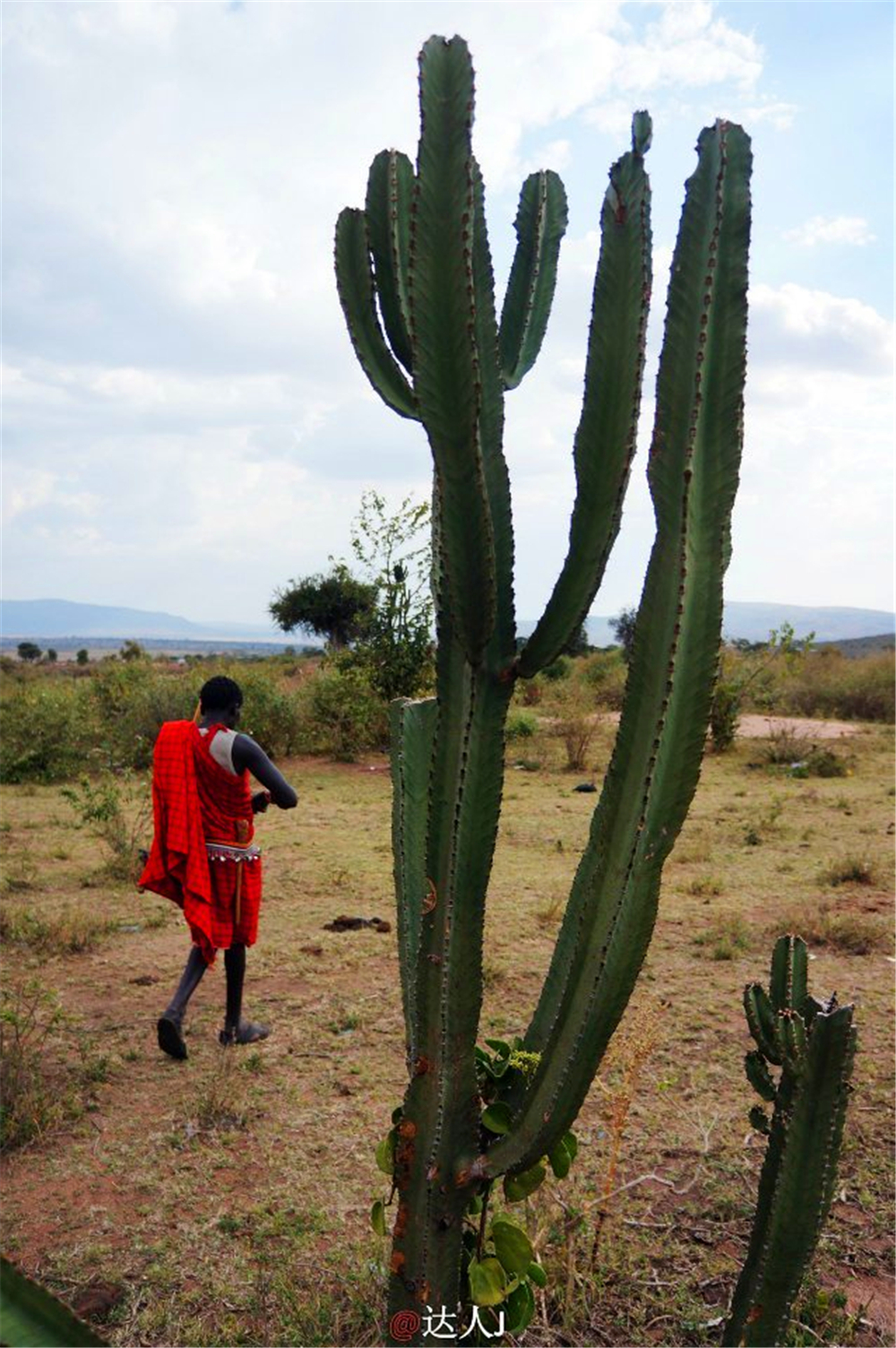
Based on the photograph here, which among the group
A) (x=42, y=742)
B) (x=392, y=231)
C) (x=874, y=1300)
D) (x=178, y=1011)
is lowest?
(x=874, y=1300)

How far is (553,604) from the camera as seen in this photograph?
1.92m

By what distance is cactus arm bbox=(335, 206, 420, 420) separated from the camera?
2.25 m

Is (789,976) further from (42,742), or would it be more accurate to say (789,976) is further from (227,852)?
(42,742)

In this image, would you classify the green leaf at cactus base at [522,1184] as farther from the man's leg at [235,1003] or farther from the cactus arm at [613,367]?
the man's leg at [235,1003]

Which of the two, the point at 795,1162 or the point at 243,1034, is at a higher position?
the point at 795,1162

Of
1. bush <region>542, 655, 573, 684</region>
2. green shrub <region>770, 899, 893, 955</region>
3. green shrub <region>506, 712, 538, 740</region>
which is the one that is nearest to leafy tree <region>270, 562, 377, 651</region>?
bush <region>542, 655, 573, 684</region>

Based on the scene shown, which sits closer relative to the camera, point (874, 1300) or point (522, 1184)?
point (522, 1184)

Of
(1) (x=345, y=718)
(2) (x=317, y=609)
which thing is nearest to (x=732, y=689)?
(1) (x=345, y=718)

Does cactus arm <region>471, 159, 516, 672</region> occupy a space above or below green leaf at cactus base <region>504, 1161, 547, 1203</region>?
above

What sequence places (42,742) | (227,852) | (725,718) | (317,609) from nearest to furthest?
(227,852)
(42,742)
(725,718)
(317,609)

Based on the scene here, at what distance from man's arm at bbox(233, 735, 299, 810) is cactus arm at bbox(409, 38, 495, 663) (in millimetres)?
2547

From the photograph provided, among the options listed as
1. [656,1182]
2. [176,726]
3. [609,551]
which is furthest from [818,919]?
[609,551]

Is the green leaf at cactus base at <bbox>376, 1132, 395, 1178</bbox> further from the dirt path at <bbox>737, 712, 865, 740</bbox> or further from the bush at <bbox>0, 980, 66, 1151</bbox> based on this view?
the dirt path at <bbox>737, 712, 865, 740</bbox>

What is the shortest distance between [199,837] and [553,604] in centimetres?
277
